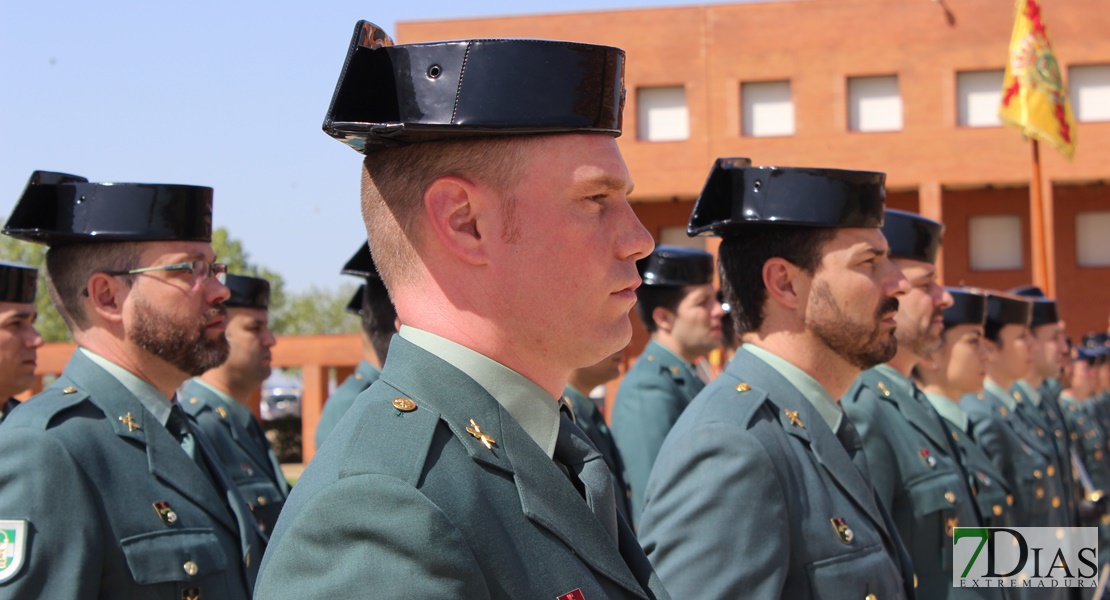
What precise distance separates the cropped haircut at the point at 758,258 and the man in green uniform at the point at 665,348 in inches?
138

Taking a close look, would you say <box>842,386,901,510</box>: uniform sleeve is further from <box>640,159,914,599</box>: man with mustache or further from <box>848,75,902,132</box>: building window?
<box>848,75,902,132</box>: building window

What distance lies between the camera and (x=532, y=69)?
6.36 feet

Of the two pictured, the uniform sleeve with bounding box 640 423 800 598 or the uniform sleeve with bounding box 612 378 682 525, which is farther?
the uniform sleeve with bounding box 612 378 682 525

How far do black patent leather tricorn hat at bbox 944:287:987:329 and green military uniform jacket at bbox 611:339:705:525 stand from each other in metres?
1.76

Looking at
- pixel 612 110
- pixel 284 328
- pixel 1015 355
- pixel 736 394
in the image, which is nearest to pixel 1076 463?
pixel 1015 355

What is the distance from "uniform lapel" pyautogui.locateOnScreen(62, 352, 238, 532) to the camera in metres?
3.75

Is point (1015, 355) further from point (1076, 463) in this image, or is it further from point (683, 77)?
point (683, 77)

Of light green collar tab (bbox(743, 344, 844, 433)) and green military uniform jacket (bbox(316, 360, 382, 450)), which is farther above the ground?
light green collar tab (bbox(743, 344, 844, 433))

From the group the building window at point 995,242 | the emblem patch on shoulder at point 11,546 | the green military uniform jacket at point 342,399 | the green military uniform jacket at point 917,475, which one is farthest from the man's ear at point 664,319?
the building window at point 995,242

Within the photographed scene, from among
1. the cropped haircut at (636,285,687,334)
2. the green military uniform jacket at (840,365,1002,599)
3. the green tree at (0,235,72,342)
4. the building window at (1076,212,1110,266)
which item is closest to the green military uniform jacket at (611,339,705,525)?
the cropped haircut at (636,285,687,334)

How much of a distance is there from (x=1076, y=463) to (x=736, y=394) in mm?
9204

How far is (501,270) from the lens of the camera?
6.36 feet

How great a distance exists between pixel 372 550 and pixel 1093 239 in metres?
32.8

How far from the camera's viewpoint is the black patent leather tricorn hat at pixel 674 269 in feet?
29.0
